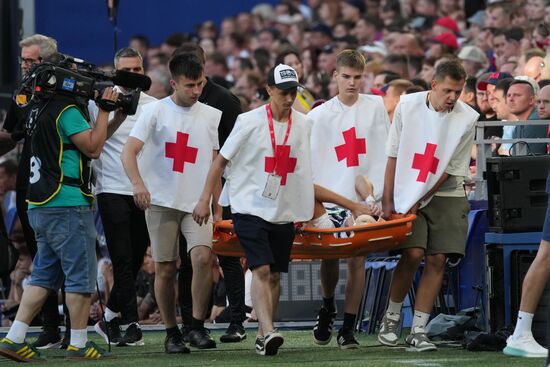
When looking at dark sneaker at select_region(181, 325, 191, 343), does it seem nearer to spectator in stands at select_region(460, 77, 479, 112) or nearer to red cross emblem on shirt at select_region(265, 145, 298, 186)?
red cross emblem on shirt at select_region(265, 145, 298, 186)

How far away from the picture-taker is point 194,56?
9953mm

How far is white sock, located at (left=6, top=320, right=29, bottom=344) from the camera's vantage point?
9.27 meters

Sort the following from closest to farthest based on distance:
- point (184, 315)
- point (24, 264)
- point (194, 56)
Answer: point (194, 56) → point (184, 315) → point (24, 264)

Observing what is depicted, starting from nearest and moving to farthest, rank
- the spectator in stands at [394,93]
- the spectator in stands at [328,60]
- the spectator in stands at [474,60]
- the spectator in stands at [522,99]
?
the spectator in stands at [522,99] → the spectator in stands at [394,93] → the spectator in stands at [474,60] → the spectator in stands at [328,60]

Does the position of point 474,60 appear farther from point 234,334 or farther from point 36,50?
point 36,50

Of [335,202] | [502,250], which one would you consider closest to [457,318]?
[502,250]

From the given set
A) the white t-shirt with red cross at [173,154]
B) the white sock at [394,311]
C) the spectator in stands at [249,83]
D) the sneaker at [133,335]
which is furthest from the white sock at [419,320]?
the spectator in stands at [249,83]

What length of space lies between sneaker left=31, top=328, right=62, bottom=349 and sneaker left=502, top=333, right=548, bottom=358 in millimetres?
3316

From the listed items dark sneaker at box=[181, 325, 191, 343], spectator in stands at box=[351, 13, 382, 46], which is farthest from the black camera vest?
spectator in stands at box=[351, 13, 382, 46]

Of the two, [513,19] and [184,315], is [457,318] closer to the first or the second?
[184,315]

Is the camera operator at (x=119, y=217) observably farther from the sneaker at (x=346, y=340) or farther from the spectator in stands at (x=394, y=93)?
the spectator in stands at (x=394, y=93)

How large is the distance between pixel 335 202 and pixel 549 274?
1464mm

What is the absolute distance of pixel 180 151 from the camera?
32.7 ft

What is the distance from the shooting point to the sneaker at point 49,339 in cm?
1063
